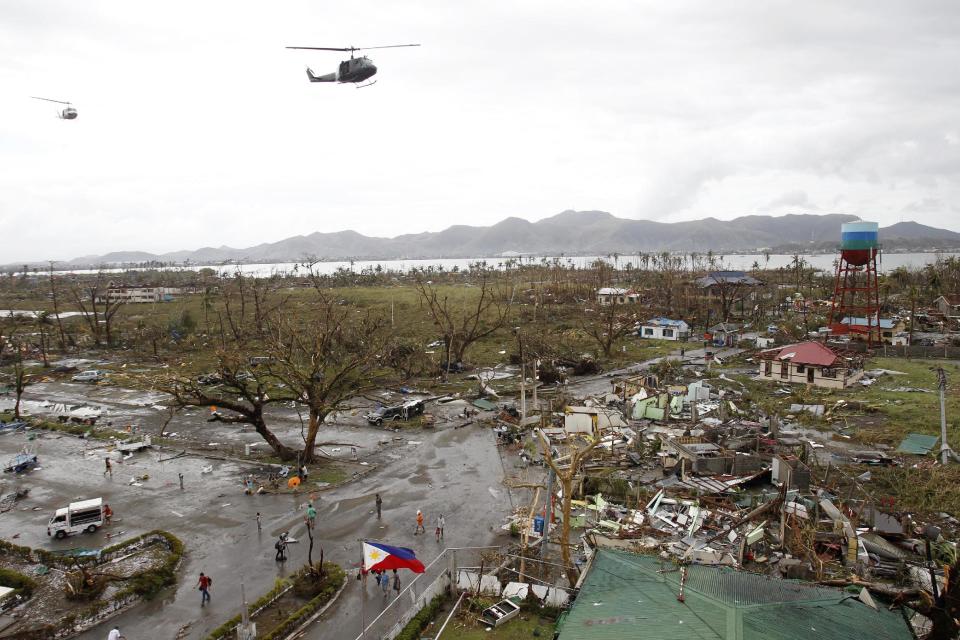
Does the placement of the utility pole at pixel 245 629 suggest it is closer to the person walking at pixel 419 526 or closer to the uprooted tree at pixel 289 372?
the person walking at pixel 419 526

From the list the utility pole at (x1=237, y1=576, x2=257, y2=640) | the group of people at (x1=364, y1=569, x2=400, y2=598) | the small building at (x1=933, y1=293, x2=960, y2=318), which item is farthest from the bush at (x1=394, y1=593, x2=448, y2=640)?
the small building at (x1=933, y1=293, x2=960, y2=318)

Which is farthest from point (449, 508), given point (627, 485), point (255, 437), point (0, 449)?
point (0, 449)

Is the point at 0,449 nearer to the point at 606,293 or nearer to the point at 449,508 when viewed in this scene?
the point at 449,508

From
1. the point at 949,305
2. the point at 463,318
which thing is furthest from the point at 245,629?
the point at 949,305

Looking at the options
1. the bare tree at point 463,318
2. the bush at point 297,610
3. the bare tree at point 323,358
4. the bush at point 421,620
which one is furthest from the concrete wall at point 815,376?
the bush at point 297,610

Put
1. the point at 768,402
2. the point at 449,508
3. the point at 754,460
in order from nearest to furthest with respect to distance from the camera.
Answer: the point at 449,508, the point at 754,460, the point at 768,402

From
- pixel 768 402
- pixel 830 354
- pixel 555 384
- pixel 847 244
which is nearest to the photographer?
pixel 768 402
